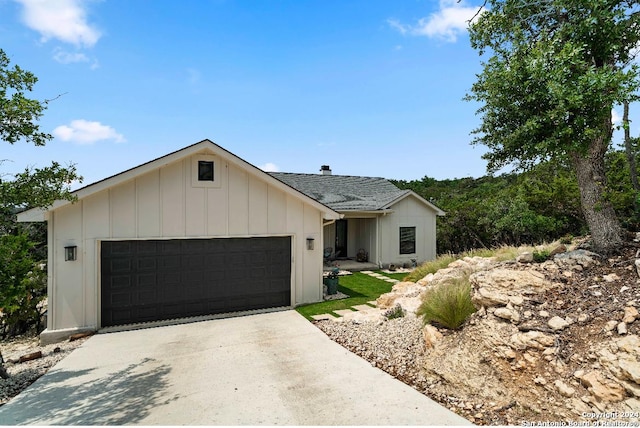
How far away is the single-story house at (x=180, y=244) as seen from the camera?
7352 millimetres

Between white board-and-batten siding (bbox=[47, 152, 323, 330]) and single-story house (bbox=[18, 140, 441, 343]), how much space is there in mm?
23

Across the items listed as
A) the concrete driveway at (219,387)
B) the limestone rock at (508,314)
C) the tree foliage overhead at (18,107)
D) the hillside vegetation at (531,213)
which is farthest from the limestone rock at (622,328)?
the tree foliage overhead at (18,107)

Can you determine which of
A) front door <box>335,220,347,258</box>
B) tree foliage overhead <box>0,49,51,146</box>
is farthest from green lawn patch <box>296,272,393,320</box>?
tree foliage overhead <box>0,49,51,146</box>

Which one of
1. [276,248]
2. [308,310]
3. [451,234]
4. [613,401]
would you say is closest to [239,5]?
[276,248]

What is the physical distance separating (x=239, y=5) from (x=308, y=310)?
31.8 feet

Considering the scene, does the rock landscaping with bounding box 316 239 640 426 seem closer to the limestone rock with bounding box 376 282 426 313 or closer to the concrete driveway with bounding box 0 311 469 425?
the concrete driveway with bounding box 0 311 469 425

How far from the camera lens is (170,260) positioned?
816cm

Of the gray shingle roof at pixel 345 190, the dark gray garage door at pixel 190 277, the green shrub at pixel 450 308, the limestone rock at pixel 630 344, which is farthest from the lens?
the gray shingle roof at pixel 345 190

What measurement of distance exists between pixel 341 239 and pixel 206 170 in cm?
1054

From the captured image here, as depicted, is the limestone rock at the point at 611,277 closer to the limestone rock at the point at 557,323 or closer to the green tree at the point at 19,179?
the limestone rock at the point at 557,323

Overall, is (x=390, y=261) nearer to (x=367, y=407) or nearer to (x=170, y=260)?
(x=170, y=260)

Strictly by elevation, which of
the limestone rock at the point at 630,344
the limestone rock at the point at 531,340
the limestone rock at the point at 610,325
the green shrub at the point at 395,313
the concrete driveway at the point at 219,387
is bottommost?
the concrete driveway at the point at 219,387

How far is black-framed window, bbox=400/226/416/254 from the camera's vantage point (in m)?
16.2

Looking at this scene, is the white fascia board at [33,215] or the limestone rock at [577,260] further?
the white fascia board at [33,215]
